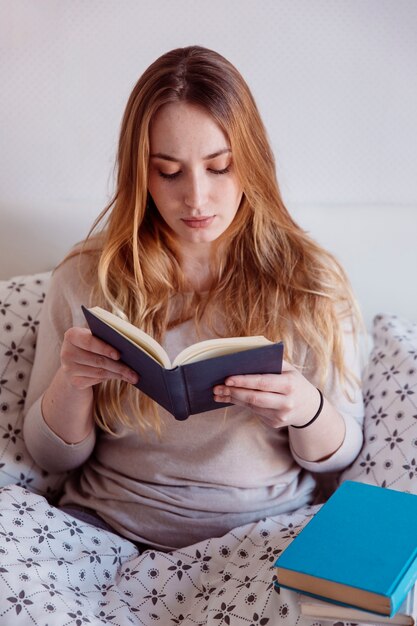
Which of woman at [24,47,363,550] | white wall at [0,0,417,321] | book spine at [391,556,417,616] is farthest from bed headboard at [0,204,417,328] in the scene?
book spine at [391,556,417,616]

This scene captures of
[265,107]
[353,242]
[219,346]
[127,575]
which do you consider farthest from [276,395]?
[265,107]

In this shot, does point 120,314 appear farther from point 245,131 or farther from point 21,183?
point 21,183

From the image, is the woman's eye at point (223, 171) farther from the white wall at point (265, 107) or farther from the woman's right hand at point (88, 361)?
the white wall at point (265, 107)

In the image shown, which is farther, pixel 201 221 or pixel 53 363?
pixel 53 363

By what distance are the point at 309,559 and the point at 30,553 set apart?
437mm

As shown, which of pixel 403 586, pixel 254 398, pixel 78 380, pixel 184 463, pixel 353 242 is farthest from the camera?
pixel 353 242

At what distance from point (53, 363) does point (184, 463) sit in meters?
0.29

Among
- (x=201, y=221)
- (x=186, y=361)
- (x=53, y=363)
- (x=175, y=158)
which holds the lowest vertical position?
(x=53, y=363)

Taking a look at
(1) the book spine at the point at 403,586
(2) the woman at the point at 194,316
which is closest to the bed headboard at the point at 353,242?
(2) the woman at the point at 194,316

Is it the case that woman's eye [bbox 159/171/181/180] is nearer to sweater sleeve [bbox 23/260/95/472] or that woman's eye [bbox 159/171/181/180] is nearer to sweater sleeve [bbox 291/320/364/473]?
sweater sleeve [bbox 23/260/95/472]

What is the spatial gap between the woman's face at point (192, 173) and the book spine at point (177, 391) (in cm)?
33

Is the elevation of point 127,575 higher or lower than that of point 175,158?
lower

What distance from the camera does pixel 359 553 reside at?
1.08m

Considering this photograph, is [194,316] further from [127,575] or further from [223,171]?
[127,575]
